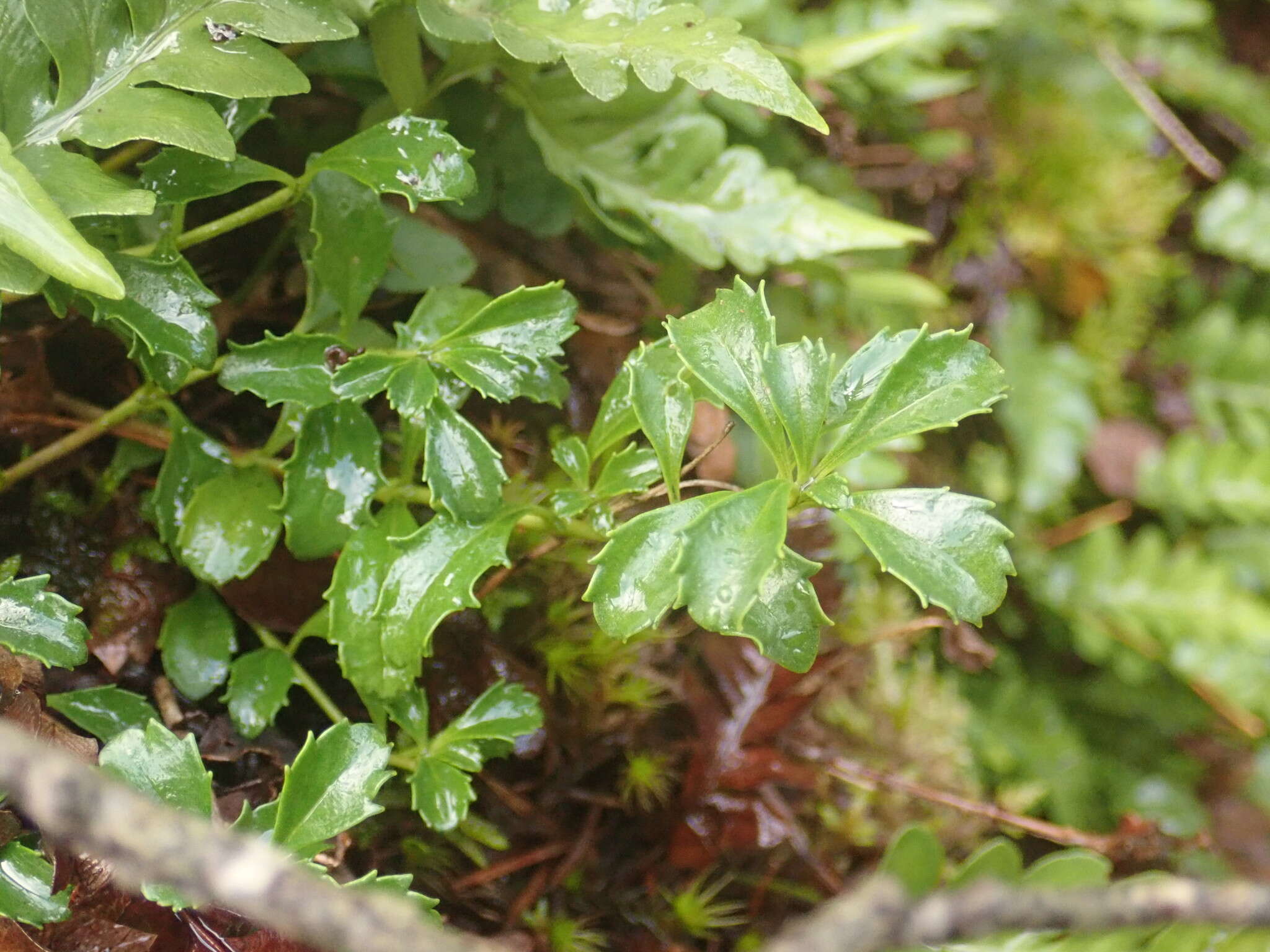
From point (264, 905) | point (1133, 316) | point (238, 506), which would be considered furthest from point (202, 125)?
point (1133, 316)

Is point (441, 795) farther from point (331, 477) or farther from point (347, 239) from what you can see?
point (347, 239)

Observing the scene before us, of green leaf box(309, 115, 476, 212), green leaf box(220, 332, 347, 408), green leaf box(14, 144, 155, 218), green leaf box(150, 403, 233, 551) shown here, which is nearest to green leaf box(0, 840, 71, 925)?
green leaf box(150, 403, 233, 551)

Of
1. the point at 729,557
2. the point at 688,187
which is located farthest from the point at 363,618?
the point at 688,187

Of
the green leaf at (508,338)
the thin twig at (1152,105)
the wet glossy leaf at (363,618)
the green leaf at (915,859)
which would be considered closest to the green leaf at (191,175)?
the green leaf at (508,338)

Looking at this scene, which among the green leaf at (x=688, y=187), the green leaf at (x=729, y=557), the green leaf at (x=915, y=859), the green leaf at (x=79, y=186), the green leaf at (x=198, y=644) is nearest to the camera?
the green leaf at (x=729, y=557)

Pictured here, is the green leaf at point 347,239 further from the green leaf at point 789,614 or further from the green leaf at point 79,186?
the green leaf at point 789,614

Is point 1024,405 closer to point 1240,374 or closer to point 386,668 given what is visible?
point 1240,374
